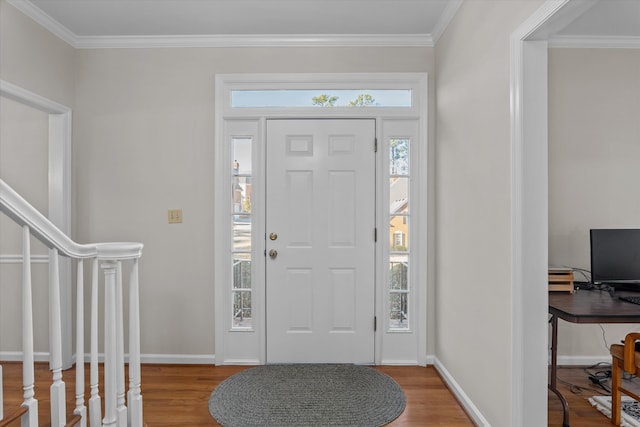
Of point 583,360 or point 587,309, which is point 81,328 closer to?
point 587,309

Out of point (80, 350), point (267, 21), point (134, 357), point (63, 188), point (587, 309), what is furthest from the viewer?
point (63, 188)

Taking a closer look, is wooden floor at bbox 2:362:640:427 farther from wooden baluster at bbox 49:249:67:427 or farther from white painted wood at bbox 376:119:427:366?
wooden baluster at bbox 49:249:67:427

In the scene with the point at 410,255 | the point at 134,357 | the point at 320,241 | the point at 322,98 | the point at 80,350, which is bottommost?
the point at 134,357

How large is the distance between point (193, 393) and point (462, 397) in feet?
5.89

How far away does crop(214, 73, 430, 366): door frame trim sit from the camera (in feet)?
9.93

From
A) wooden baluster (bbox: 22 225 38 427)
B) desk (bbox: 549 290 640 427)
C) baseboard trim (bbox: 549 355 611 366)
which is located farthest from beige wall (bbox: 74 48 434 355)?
baseboard trim (bbox: 549 355 611 366)

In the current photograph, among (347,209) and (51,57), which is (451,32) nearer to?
(347,209)

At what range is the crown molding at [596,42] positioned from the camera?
2934 mm

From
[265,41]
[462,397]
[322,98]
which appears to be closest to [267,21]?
[265,41]

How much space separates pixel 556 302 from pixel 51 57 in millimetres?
3863

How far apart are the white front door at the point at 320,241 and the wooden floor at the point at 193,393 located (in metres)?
0.45

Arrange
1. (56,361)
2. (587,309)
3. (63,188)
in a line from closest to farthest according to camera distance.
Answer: (56,361)
(587,309)
(63,188)

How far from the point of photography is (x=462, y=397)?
2402 mm

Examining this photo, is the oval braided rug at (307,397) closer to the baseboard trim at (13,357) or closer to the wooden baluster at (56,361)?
the wooden baluster at (56,361)
